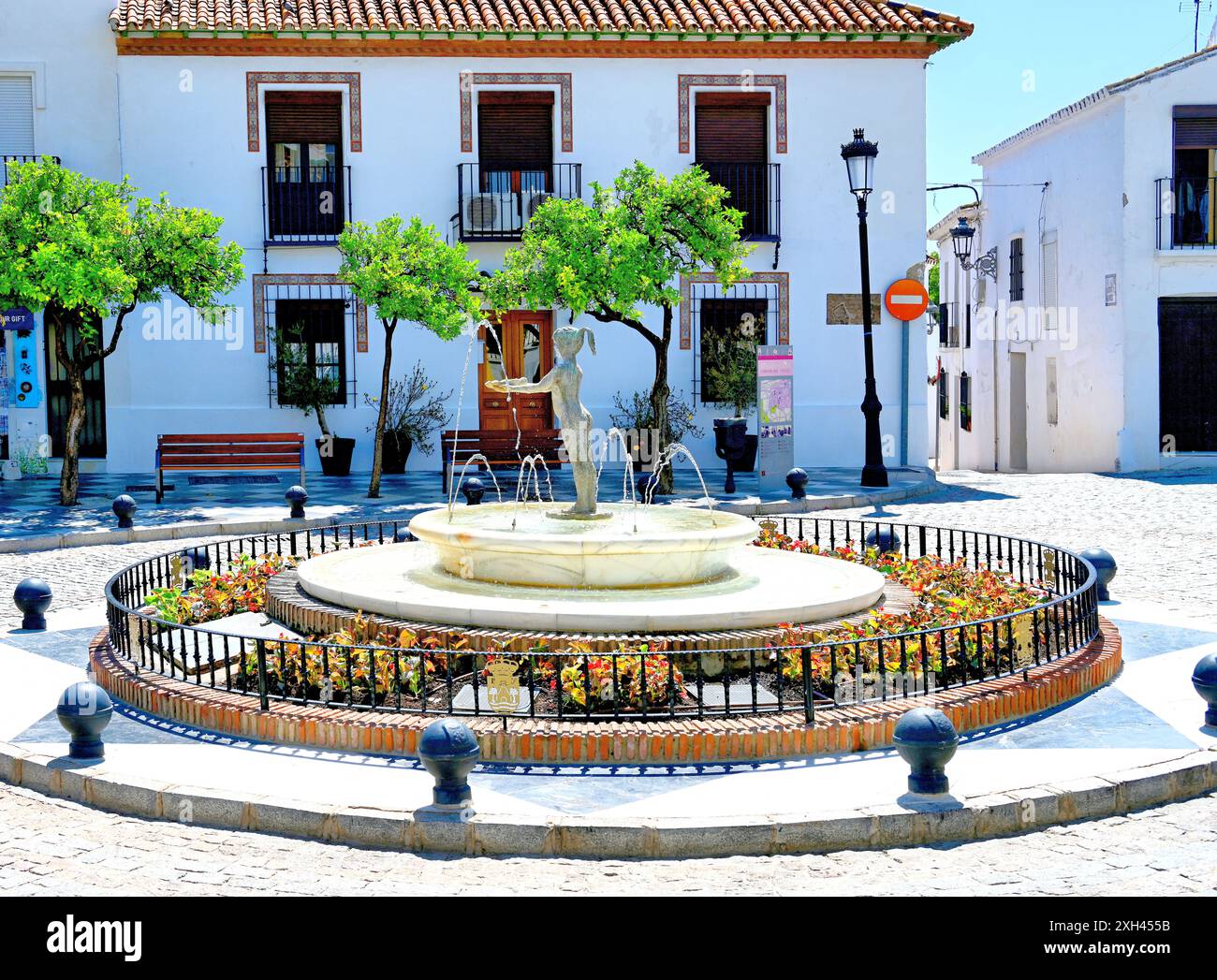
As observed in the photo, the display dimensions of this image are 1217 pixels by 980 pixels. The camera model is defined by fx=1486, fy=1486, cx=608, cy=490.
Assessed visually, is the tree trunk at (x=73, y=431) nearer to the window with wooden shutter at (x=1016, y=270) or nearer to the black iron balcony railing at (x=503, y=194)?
the black iron balcony railing at (x=503, y=194)

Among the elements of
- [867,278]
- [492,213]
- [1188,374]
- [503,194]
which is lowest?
[1188,374]

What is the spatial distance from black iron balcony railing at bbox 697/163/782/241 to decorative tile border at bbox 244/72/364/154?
528 centimetres

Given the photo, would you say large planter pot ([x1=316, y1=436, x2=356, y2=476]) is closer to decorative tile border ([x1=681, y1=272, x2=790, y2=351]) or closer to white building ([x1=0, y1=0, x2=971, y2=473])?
white building ([x1=0, y1=0, x2=971, y2=473])

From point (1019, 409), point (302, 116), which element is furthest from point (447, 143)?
Result: point (1019, 409)

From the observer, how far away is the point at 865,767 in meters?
6.64

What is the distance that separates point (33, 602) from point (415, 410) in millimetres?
12740

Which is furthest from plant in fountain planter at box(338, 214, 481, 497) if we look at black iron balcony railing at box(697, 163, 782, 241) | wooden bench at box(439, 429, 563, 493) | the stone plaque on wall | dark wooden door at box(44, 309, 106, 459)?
the stone plaque on wall

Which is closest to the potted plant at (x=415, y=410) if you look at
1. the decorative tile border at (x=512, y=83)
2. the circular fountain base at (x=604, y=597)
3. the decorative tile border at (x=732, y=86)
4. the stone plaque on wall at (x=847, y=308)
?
the decorative tile border at (x=512, y=83)

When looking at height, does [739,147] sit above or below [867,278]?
above

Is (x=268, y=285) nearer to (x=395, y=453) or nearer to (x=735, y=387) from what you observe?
(x=395, y=453)

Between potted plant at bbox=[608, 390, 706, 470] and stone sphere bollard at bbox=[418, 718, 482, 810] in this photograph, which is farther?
potted plant at bbox=[608, 390, 706, 470]

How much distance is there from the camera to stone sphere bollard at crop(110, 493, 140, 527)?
49.4 feet

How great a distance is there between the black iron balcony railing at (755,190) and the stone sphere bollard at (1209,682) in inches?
645

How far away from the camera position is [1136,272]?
24156mm
